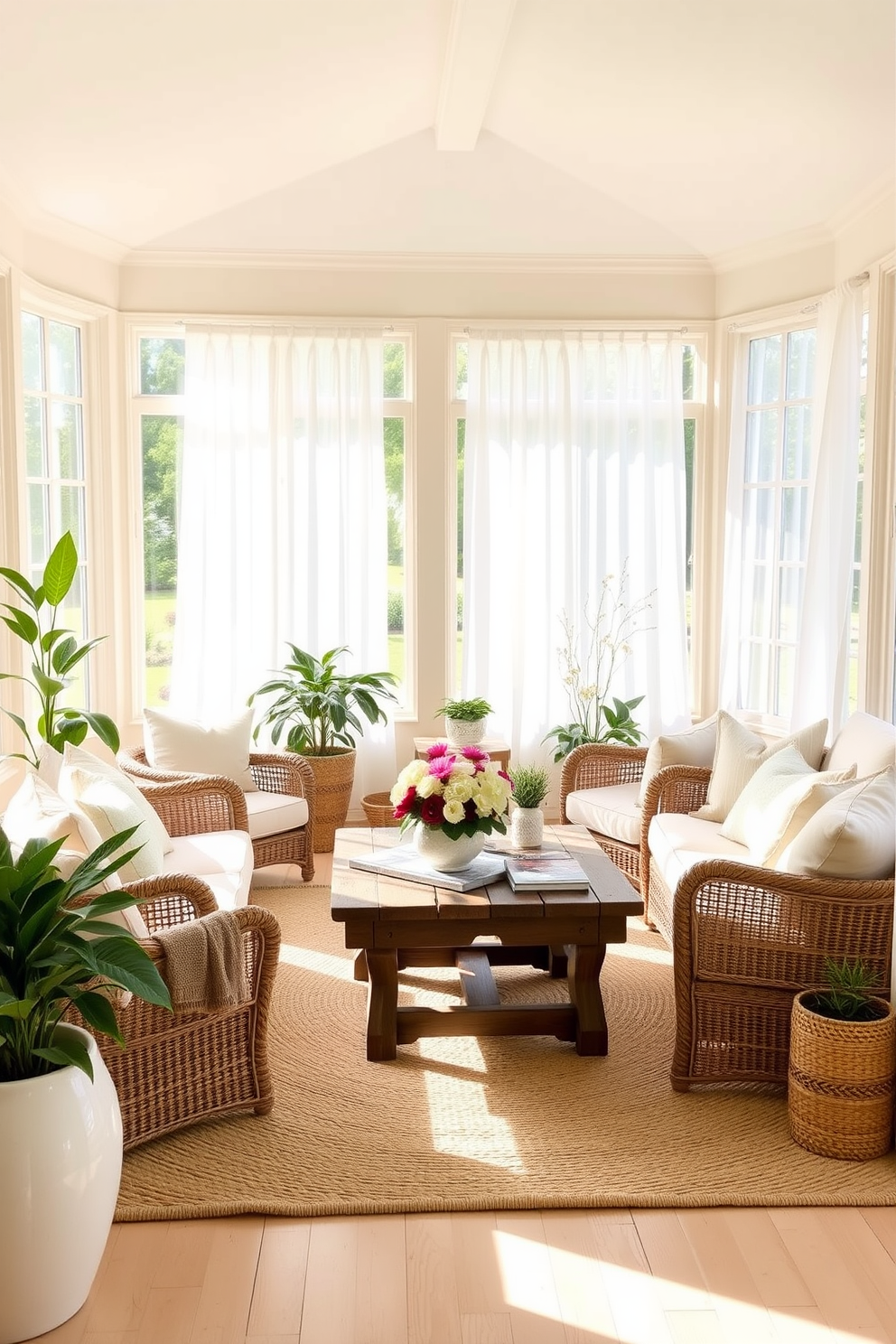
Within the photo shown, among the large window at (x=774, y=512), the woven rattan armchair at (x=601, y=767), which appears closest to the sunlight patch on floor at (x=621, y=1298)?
the woven rattan armchair at (x=601, y=767)

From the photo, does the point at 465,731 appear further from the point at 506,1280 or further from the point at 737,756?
the point at 506,1280

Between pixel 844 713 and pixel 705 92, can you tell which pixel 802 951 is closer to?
pixel 844 713

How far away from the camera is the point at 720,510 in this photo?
634 centimetres

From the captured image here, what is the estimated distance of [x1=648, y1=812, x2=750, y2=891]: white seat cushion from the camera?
13.2 ft

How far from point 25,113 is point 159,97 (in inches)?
20.1

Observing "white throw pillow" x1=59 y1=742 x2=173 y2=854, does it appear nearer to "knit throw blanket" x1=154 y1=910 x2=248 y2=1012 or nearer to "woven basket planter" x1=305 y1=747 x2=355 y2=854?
"knit throw blanket" x1=154 y1=910 x2=248 y2=1012

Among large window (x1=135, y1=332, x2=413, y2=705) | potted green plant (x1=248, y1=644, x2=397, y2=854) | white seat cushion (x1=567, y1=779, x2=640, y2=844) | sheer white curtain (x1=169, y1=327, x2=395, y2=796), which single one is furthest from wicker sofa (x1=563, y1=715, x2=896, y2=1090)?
large window (x1=135, y1=332, x2=413, y2=705)

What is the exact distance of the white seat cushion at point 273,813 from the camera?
4.91 metres

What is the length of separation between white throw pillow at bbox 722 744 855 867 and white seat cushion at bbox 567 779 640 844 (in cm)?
48

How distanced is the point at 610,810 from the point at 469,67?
295cm

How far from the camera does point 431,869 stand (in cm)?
371

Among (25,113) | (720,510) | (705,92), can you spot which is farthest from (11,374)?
(720,510)

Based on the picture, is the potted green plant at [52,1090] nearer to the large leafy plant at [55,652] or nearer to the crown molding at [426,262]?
the large leafy plant at [55,652]

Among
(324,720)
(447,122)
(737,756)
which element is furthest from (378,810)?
(447,122)
